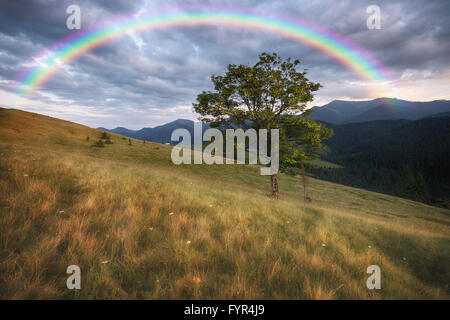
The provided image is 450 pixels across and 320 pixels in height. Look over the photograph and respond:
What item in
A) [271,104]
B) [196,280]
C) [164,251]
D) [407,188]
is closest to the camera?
[196,280]

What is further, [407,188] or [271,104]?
[407,188]

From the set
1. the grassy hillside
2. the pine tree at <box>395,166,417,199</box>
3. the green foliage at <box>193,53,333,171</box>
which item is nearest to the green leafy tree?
the green foliage at <box>193,53,333,171</box>

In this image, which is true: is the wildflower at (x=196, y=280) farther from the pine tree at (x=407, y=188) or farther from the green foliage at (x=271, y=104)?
the pine tree at (x=407, y=188)

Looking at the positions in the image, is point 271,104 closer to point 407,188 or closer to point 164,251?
point 164,251

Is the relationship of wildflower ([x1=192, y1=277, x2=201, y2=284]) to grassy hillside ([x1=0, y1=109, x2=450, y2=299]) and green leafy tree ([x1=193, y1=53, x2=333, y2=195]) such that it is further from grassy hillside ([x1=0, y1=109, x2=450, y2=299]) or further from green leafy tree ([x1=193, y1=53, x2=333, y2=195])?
green leafy tree ([x1=193, y1=53, x2=333, y2=195])

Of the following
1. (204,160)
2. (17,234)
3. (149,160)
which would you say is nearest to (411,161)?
(204,160)

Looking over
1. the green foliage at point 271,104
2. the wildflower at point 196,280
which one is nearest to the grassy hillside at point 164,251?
the wildflower at point 196,280

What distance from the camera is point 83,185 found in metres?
5.74

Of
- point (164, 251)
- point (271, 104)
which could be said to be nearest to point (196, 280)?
point (164, 251)

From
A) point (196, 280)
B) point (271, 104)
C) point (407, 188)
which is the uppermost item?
point (271, 104)
